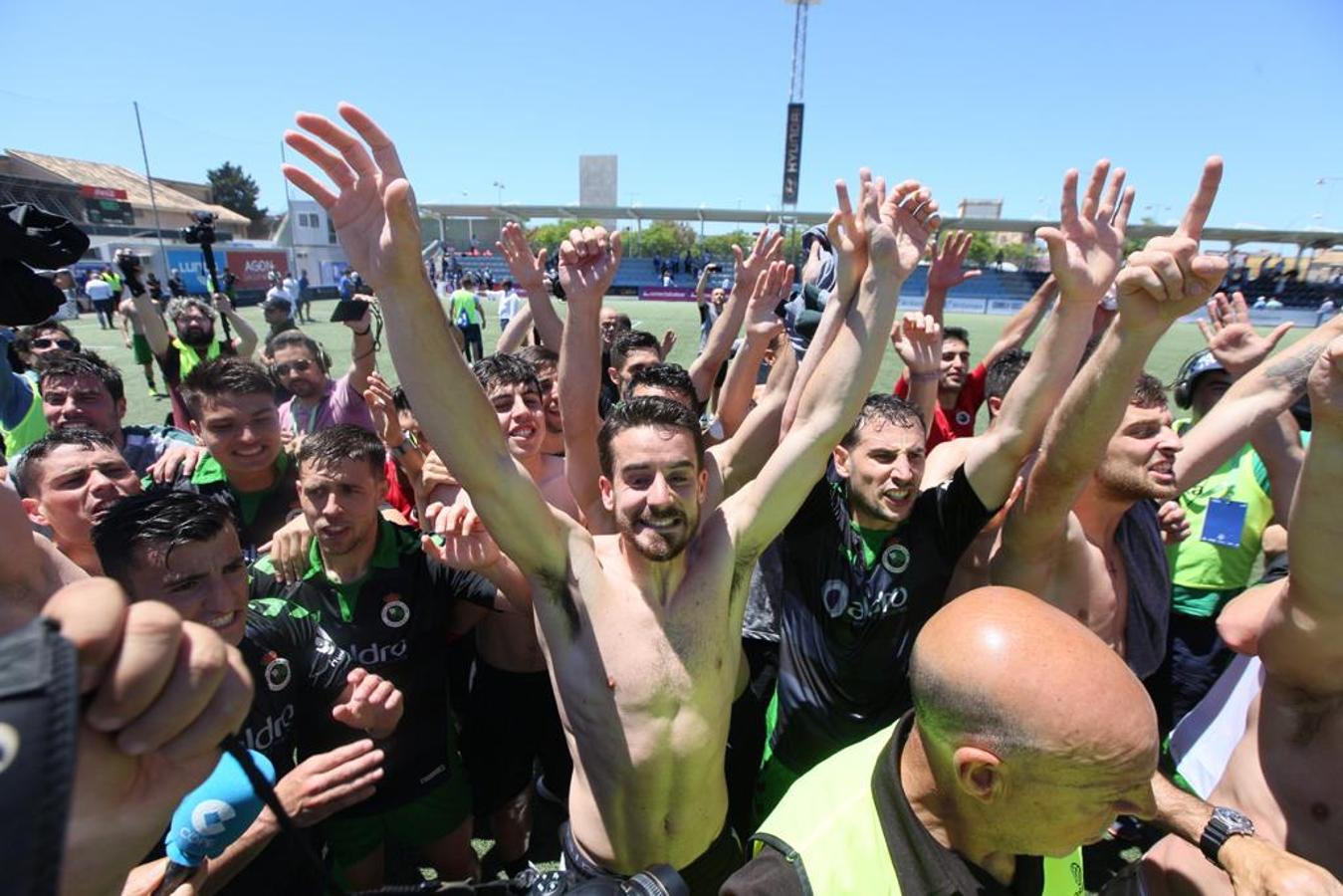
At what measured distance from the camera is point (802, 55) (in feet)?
152

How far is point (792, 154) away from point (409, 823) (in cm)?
5084

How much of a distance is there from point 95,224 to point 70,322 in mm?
24141

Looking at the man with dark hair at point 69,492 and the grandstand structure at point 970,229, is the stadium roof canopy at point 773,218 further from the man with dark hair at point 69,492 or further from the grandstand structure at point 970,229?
the man with dark hair at point 69,492

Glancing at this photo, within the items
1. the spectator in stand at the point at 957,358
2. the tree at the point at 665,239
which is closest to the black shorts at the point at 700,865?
the spectator in stand at the point at 957,358

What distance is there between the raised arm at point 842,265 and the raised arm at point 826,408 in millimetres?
62

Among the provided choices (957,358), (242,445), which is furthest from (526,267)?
(957,358)

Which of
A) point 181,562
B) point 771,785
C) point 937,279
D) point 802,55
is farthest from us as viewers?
point 802,55

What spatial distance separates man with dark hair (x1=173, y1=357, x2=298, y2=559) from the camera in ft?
10.5

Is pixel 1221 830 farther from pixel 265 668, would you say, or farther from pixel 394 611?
pixel 265 668

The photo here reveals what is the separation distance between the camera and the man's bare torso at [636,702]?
1957 mm

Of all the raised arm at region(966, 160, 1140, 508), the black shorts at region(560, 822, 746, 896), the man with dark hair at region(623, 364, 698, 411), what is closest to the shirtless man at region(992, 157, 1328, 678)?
the raised arm at region(966, 160, 1140, 508)

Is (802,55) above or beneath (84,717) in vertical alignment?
above

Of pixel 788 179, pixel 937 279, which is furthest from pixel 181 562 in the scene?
pixel 788 179

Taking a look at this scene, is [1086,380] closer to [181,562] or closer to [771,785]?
[771,785]
